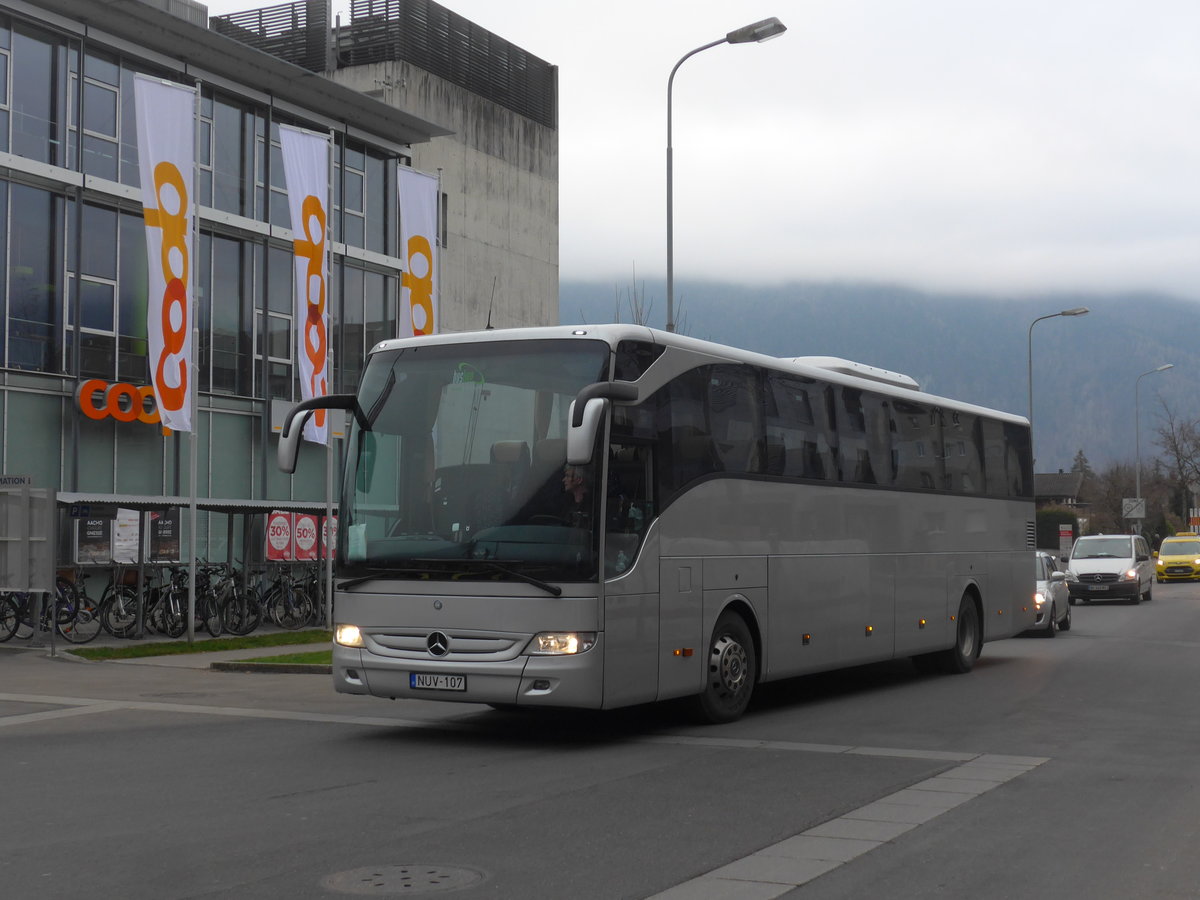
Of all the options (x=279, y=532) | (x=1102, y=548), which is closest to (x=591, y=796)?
(x=279, y=532)

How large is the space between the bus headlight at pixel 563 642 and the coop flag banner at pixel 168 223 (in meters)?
14.2

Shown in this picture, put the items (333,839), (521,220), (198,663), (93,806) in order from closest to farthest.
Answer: (333,839), (93,806), (198,663), (521,220)

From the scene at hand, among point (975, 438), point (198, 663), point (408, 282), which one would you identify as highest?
point (408, 282)

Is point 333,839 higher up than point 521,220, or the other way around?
point 521,220

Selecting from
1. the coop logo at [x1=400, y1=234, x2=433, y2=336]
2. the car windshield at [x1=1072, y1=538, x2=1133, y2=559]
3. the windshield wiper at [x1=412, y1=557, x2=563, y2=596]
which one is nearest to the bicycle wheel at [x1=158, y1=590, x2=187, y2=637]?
the coop logo at [x1=400, y1=234, x2=433, y2=336]

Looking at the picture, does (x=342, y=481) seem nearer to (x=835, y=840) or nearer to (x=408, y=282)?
(x=835, y=840)

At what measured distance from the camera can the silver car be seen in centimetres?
2633

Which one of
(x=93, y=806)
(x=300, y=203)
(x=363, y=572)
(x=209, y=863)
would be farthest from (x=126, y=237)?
(x=209, y=863)

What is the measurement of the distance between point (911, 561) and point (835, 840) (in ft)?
31.7

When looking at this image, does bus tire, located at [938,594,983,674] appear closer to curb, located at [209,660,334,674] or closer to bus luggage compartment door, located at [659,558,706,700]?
bus luggage compartment door, located at [659,558,706,700]

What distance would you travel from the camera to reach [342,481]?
12117 millimetres

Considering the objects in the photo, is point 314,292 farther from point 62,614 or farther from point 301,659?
point 301,659

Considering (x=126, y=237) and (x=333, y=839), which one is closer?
(x=333, y=839)

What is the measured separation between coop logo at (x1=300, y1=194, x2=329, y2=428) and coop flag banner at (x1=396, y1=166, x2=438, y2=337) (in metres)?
2.32
